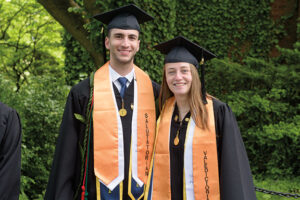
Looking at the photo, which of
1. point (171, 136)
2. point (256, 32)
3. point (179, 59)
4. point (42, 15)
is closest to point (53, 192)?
point (171, 136)

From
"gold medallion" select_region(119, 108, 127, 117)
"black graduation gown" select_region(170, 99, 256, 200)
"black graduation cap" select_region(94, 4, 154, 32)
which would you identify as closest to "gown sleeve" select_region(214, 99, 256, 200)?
"black graduation gown" select_region(170, 99, 256, 200)

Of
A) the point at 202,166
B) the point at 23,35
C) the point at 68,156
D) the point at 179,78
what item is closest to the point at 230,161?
the point at 202,166

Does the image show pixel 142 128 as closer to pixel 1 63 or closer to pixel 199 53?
pixel 199 53

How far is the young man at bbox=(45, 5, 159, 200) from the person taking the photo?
2.73 meters

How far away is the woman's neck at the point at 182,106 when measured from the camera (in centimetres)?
279

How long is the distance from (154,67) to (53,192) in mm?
2874

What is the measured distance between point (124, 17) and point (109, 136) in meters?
1.06

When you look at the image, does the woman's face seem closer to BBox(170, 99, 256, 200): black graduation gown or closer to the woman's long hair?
the woman's long hair

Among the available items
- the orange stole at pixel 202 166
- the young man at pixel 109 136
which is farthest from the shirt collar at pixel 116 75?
the orange stole at pixel 202 166

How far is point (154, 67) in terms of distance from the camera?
519 cm

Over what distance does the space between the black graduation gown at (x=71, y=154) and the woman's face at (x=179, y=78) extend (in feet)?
1.44

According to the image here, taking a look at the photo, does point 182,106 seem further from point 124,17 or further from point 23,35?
point 23,35

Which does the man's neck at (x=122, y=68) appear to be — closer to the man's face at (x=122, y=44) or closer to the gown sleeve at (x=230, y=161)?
the man's face at (x=122, y=44)

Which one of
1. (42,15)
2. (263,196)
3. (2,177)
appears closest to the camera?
(2,177)
